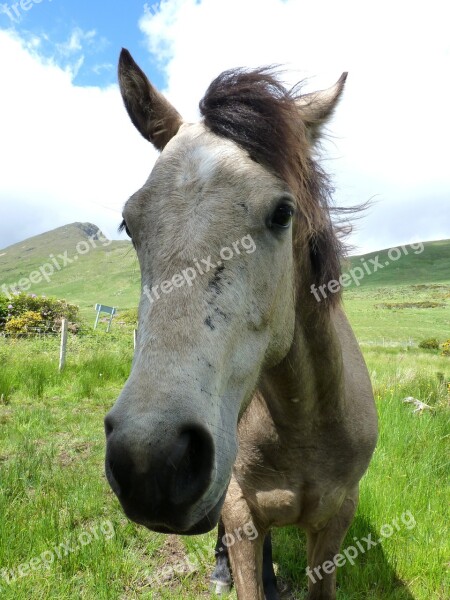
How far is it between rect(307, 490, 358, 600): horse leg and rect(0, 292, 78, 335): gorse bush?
18017mm

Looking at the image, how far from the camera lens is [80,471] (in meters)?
4.89

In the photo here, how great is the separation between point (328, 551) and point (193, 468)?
2.10 meters

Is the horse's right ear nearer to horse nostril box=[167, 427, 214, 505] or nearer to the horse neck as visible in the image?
the horse neck

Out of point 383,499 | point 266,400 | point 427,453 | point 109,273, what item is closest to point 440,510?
point 383,499

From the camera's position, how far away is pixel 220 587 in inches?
134

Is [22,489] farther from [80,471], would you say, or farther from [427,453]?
[427,453]

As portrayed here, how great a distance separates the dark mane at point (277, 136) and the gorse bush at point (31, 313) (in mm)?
18493

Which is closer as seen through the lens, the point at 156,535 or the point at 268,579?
the point at 268,579

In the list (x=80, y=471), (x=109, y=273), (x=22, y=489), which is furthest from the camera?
(x=109, y=273)

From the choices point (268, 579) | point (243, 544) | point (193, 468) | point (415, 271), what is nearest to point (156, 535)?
point (268, 579)

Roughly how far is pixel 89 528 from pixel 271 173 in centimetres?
362

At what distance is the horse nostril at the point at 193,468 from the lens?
1204mm

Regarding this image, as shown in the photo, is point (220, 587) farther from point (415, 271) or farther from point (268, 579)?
point (415, 271)

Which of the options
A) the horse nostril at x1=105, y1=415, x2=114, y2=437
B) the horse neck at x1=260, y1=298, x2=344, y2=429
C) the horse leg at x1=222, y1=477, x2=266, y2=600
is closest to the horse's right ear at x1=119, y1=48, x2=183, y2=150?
the horse neck at x1=260, y1=298, x2=344, y2=429
